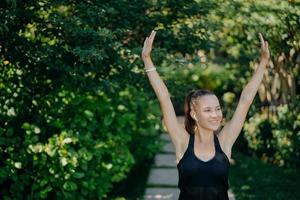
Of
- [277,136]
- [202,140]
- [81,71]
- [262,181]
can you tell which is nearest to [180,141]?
[202,140]

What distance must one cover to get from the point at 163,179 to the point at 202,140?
5162mm

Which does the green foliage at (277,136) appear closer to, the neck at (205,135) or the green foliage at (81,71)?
the green foliage at (81,71)

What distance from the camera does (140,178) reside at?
8.99 meters

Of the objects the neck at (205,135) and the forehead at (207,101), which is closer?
the forehead at (207,101)

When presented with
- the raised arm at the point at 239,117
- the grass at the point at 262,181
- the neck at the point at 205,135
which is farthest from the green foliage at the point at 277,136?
the neck at the point at 205,135

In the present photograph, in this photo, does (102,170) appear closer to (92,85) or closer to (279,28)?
(92,85)

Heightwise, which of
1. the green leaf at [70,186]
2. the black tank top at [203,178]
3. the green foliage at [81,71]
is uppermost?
the black tank top at [203,178]

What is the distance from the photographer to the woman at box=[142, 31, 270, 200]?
3.56 metres

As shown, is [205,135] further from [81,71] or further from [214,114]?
[81,71]

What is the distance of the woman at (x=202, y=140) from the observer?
3.56 metres

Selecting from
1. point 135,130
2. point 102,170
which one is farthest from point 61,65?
point 135,130

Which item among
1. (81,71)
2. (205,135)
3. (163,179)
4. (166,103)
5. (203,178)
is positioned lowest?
(163,179)

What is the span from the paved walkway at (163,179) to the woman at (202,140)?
385 cm

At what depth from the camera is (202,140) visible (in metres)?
3.72
